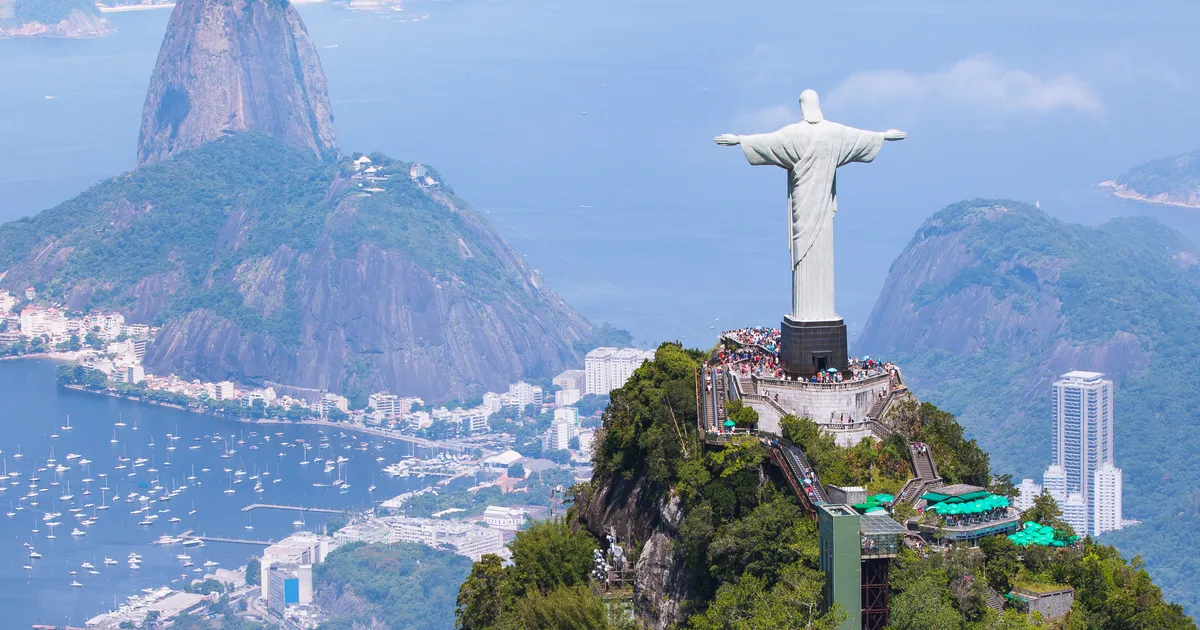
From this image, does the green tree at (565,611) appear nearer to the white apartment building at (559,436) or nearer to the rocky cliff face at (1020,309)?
the rocky cliff face at (1020,309)

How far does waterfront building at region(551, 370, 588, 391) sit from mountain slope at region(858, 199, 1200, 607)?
28146 mm

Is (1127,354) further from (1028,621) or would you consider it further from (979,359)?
(1028,621)

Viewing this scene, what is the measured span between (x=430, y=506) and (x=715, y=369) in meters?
→ 110

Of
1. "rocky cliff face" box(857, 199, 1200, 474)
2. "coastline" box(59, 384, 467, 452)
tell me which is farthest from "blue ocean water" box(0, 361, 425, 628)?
"rocky cliff face" box(857, 199, 1200, 474)

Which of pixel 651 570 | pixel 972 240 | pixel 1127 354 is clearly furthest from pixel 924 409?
pixel 972 240

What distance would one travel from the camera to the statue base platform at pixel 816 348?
43438mm

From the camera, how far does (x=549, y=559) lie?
4300 centimetres

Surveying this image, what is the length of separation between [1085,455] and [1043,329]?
3819 centimetres

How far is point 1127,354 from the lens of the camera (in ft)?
530

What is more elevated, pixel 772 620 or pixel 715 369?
pixel 715 369

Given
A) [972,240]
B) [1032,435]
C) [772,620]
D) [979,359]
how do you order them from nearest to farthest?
[772,620] < [1032,435] < [979,359] < [972,240]

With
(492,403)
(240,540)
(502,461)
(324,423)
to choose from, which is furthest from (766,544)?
(492,403)

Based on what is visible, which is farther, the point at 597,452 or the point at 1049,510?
the point at 597,452

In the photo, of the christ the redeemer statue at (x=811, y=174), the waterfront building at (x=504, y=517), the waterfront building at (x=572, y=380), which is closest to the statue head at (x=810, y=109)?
the christ the redeemer statue at (x=811, y=174)
